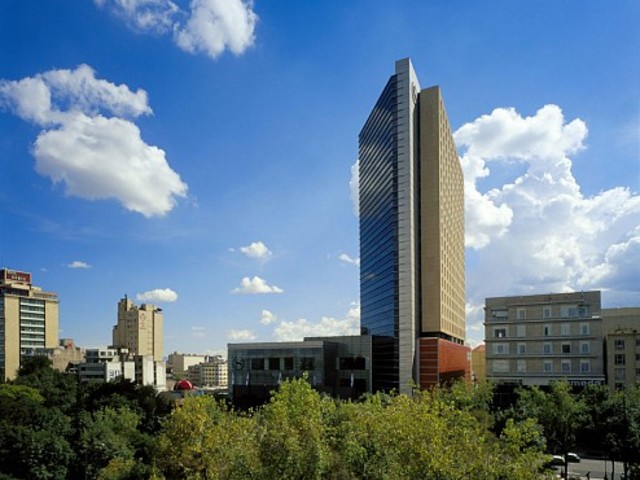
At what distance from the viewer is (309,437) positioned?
61.3 feet

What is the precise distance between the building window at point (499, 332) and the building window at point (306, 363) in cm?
2685

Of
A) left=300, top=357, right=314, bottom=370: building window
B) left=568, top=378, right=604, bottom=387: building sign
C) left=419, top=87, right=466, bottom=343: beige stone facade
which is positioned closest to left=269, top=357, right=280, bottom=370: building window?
left=300, top=357, right=314, bottom=370: building window

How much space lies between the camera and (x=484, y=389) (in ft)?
189

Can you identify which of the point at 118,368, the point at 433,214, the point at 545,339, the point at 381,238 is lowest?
the point at 118,368

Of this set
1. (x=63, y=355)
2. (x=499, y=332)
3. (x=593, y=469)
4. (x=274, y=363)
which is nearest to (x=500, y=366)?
(x=499, y=332)

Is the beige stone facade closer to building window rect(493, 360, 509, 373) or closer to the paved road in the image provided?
building window rect(493, 360, 509, 373)

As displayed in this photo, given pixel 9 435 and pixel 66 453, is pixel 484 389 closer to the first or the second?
pixel 66 453

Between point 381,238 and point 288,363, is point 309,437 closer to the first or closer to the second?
point 288,363

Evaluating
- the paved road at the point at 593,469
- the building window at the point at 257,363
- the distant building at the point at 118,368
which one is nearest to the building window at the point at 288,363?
the building window at the point at 257,363

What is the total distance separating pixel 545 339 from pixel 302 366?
1367 inches

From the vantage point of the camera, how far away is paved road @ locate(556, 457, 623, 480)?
4604 cm

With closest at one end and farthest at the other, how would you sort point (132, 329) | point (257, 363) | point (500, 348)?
point (500, 348) → point (257, 363) → point (132, 329)

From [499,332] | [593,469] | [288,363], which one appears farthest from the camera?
[288,363]

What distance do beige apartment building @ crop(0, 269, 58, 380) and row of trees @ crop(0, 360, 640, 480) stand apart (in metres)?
90.2
